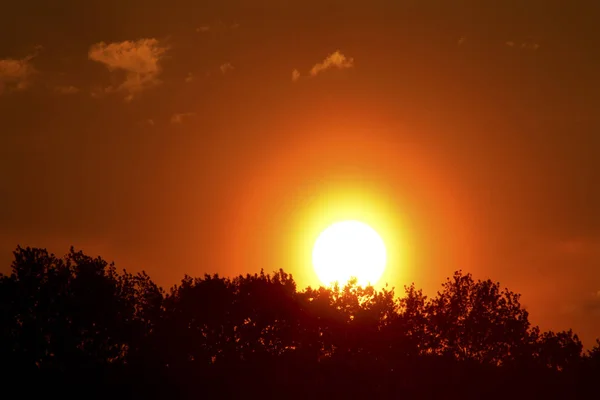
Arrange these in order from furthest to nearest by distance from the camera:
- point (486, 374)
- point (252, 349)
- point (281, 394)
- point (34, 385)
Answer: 1. point (252, 349)
2. point (486, 374)
3. point (281, 394)
4. point (34, 385)

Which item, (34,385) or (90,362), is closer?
(34,385)

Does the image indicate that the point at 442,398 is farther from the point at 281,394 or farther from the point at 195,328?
the point at 195,328

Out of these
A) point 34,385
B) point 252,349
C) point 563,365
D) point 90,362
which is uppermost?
point 563,365

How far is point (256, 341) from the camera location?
101250mm

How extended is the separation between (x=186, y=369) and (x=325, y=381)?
18.9 metres

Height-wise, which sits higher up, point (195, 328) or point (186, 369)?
point (195, 328)

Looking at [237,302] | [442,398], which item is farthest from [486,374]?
[237,302]

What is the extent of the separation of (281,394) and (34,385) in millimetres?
30265

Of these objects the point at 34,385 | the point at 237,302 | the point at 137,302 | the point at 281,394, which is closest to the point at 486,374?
the point at 281,394

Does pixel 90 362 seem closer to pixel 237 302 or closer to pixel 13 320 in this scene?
pixel 13 320

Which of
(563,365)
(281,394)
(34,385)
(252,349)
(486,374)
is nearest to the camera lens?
(34,385)

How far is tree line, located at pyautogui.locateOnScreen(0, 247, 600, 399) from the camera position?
8931 centimetres

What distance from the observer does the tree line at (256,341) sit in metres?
89.3

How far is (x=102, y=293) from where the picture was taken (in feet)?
317
